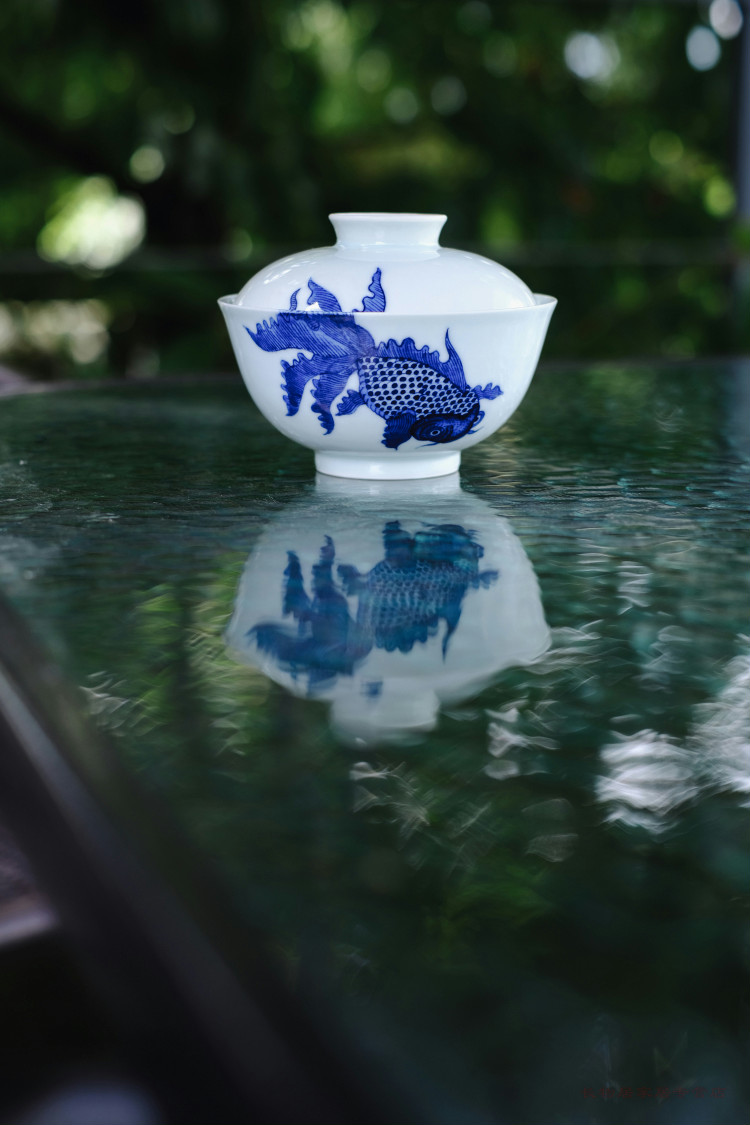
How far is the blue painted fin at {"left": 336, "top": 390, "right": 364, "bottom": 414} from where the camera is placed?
2.14 feet

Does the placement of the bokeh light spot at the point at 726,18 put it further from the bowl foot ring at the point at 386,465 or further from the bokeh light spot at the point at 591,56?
the bowl foot ring at the point at 386,465

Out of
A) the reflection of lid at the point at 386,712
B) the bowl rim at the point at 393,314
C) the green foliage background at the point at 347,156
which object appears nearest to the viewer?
the reflection of lid at the point at 386,712

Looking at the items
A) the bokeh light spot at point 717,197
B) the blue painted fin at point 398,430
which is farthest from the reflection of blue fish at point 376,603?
the bokeh light spot at point 717,197

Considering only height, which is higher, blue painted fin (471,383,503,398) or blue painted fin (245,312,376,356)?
blue painted fin (245,312,376,356)

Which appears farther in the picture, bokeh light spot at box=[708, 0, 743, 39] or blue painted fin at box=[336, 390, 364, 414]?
bokeh light spot at box=[708, 0, 743, 39]

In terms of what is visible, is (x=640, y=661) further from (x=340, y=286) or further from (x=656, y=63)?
(x=656, y=63)

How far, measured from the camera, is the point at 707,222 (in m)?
3.33

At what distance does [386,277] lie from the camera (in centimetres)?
65

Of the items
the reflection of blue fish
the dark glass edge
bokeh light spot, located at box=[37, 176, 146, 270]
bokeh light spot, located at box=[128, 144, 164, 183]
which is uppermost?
bokeh light spot, located at box=[128, 144, 164, 183]

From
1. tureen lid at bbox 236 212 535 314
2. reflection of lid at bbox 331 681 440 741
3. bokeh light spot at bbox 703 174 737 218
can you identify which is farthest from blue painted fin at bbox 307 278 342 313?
bokeh light spot at bbox 703 174 737 218

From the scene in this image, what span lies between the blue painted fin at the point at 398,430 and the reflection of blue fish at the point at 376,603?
116mm

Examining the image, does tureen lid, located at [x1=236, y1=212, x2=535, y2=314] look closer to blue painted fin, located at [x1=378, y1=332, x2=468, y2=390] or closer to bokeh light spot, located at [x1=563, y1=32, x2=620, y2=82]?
blue painted fin, located at [x1=378, y1=332, x2=468, y2=390]

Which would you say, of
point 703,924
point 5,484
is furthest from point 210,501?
point 703,924

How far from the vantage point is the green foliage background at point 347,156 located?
2.78m
